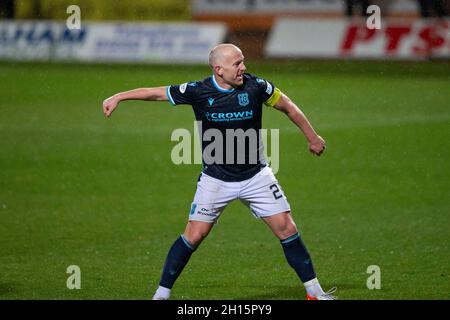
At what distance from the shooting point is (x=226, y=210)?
1202 cm

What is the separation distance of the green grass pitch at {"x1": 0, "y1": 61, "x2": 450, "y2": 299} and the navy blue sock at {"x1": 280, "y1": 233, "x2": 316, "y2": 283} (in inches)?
19.3

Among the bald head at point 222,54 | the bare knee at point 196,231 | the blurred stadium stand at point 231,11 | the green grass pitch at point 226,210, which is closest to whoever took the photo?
the bald head at point 222,54

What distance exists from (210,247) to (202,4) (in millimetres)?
28600

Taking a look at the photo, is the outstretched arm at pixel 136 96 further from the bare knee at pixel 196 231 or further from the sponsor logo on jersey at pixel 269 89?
the bare knee at pixel 196 231

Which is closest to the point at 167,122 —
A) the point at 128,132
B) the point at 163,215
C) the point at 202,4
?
the point at 128,132

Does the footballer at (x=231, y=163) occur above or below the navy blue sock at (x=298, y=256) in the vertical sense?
above

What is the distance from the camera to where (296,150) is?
16.4 m

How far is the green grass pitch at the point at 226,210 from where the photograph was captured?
8.46 meters

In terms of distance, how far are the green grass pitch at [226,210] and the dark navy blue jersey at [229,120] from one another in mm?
1178

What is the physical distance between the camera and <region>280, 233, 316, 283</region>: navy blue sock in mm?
7414

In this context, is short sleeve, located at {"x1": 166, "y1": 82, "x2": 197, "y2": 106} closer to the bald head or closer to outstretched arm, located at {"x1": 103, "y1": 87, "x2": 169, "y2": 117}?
outstretched arm, located at {"x1": 103, "y1": 87, "x2": 169, "y2": 117}

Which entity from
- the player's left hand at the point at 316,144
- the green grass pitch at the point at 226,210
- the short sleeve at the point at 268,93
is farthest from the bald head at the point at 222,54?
the green grass pitch at the point at 226,210

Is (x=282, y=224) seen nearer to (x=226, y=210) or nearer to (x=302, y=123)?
(x=302, y=123)

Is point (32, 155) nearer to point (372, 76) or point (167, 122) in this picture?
point (167, 122)
